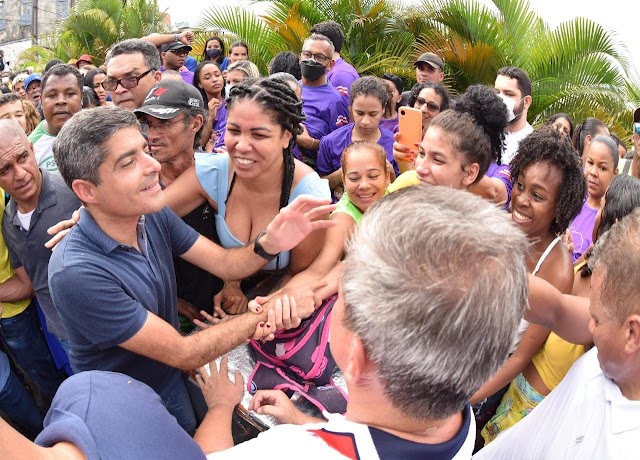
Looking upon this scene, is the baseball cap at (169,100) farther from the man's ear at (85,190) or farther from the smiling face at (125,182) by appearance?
the man's ear at (85,190)

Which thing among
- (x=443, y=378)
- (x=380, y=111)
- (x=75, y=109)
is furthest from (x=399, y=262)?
(x=75, y=109)

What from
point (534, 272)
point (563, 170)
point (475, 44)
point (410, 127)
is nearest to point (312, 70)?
point (410, 127)

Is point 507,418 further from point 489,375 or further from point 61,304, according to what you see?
point 61,304

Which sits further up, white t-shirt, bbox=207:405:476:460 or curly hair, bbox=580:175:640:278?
curly hair, bbox=580:175:640:278

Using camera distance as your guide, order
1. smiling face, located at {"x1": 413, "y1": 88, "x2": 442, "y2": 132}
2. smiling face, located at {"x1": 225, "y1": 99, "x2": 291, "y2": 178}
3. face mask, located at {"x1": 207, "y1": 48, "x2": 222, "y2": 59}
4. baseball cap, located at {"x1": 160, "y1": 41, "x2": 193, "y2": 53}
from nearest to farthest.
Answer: smiling face, located at {"x1": 225, "y1": 99, "x2": 291, "y2": 178} → smiling face, located at {"x1": 413, "y1": 88, "x2": 442, "y2": 132} → baseball cap, located at {"x1": 160, "y1": 41, "x2": 193, "y2": 53} → face mask, located at {"x1": 207, "y1": 48, "x2": 222, "y2": 59}

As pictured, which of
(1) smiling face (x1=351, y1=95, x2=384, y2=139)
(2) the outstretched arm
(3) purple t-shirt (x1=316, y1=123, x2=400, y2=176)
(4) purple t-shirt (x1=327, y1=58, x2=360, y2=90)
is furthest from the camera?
(4) purple t-shirt (x1=327, y1=58, x2=360, y2=90)

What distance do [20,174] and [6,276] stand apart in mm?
655

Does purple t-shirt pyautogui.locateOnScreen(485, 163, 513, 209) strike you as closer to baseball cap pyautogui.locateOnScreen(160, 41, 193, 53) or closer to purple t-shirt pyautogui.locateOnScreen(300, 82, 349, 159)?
purple t-shirt pyautogui.locateOnScreen(300, 82, 349, 159)

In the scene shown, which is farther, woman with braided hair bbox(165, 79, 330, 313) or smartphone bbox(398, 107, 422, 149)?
smartphone bbox(398, 107, 422, 149)

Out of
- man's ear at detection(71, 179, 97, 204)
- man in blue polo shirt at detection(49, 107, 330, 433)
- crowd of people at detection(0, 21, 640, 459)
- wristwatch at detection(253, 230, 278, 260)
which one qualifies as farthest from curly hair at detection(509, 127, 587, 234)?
man's ear at detection(71, 179, 97, 204)

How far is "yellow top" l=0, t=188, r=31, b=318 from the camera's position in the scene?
306 centimetres

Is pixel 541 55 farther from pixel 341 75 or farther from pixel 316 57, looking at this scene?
pixel 316 57

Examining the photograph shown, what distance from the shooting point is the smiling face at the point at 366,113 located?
4.33 meters

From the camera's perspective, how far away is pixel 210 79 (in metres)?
5.80
